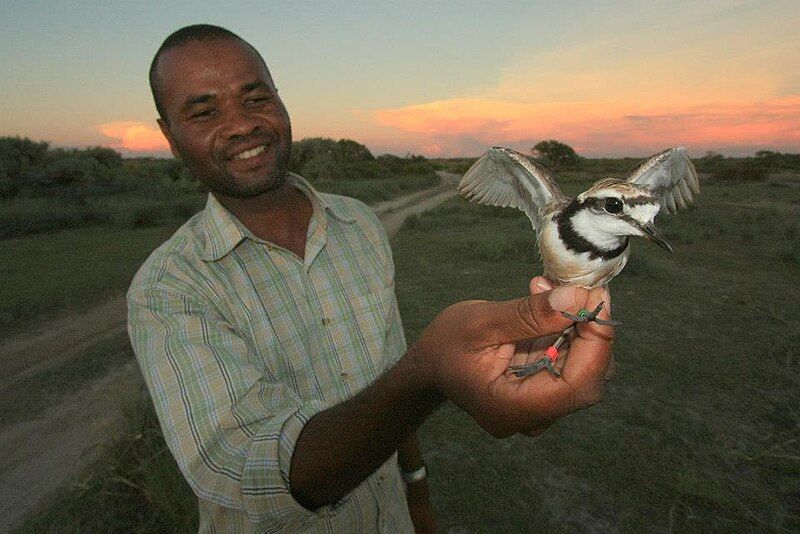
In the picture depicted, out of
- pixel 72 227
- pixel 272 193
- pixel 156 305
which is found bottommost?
pixel 72 227

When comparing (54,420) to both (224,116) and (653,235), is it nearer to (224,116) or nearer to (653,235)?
(224,116)

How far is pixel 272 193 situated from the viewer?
8.31 feet

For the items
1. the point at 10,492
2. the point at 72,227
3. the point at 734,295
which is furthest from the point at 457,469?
the point at 72,227

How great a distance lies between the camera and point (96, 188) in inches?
937

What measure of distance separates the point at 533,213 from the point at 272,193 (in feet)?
5.55

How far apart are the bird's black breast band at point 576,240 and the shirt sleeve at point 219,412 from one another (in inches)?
50.4

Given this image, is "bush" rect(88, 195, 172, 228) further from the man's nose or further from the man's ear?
the man's nose

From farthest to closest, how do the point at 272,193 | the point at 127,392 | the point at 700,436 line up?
the point at 127,392 < the point at 700,436 < the point at 272,193

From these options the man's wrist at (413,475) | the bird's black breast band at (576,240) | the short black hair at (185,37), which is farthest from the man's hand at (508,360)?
the short black hair at (185,37)

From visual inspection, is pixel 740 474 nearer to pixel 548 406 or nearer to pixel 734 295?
pixel 548 406

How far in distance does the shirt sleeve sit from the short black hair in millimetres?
1171

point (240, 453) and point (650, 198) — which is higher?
point (650, 198)

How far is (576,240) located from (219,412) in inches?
62.4

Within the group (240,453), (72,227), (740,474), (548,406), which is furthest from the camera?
(72,227)
